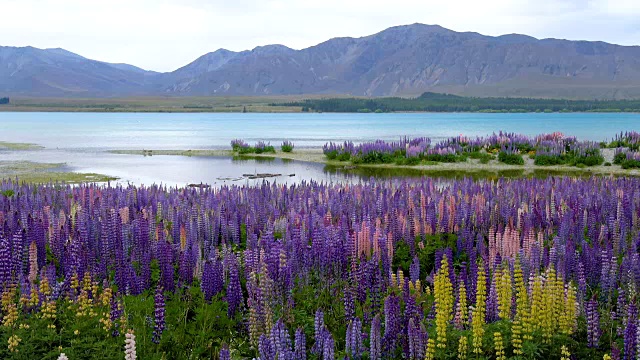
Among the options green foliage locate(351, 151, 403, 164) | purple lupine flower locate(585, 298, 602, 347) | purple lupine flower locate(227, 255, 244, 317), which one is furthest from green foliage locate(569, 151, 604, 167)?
purple lupine flower locate(227, 255, 244, 317)

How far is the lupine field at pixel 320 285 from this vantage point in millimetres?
7590

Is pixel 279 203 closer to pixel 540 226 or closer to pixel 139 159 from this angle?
pixel 540 226

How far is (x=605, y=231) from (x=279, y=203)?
7.29 m

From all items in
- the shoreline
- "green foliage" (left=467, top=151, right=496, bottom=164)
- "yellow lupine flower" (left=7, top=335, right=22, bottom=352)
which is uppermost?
"yellow lupine flower" (left=7, top=335, right=22, bottom=352)

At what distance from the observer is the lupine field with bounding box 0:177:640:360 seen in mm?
7590

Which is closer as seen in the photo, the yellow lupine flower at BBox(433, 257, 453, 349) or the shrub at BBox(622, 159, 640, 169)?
the yellow lupine flower at BBox(433, 257, 453, 349)

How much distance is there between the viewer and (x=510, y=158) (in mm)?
40938

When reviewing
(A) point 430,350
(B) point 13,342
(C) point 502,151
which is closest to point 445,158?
(C) point 502,151

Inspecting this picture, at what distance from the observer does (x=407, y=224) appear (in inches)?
509

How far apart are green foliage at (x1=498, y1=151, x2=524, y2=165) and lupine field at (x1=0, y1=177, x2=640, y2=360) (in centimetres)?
2564

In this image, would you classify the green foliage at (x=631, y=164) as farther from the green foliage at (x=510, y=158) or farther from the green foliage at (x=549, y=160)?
the green foliage at (x=510, y=158)

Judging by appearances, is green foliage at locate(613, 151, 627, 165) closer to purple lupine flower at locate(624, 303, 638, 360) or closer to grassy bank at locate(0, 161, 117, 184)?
grassy bank at locate(0, 161, 117, 184)

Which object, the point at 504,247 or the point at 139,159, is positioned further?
the point at 139,159

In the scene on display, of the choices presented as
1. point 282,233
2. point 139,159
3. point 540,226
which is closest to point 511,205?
point 540,226
